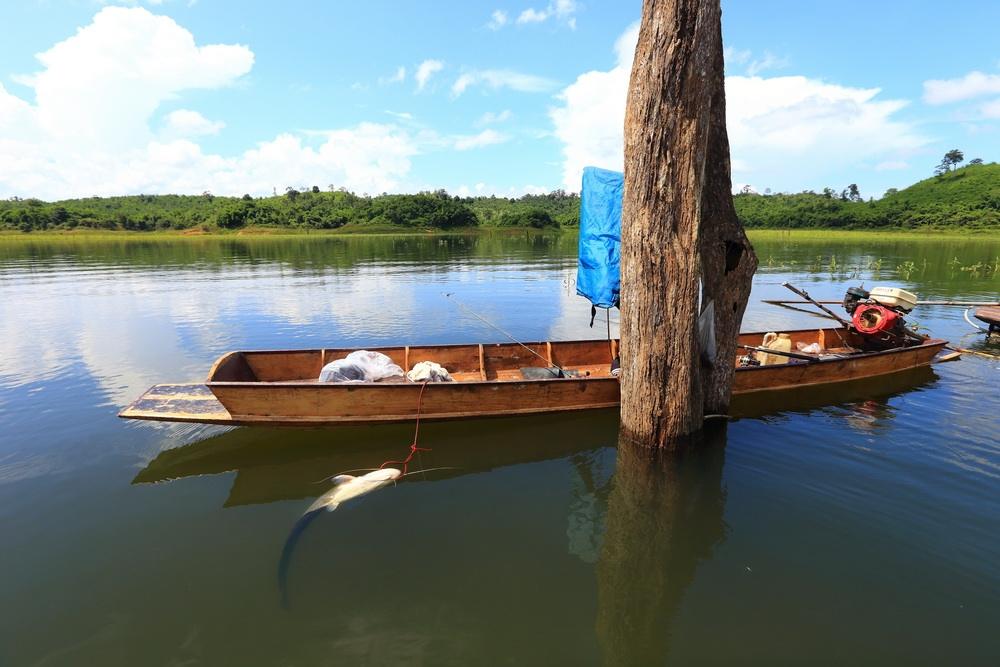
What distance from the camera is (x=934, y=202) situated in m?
72.8

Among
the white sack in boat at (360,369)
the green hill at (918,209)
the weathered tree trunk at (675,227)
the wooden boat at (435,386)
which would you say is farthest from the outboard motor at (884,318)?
the green hill at (918,209)

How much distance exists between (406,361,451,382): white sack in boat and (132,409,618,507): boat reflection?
0.78 metres

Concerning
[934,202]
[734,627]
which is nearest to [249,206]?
[734,627]

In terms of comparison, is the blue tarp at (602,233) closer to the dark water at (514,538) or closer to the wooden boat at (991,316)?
the dark water at (514,538)

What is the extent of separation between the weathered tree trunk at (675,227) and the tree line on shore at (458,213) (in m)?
73.1

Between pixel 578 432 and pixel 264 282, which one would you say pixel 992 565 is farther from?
pixel 264 282

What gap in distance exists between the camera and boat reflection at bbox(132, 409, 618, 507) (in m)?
6.78

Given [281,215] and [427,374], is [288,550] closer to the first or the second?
[427,374]

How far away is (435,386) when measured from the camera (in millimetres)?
7723

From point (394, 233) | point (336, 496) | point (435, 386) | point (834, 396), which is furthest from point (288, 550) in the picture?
point (394, 233)

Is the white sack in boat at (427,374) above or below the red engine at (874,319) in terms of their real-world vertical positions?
below

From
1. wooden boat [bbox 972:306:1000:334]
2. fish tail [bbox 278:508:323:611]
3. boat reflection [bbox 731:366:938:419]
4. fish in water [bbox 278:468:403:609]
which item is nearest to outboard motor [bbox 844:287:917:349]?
boat reflection [bbox 731:366:938:419]

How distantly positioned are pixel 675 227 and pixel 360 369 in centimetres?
546

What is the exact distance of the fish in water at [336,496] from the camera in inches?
199
